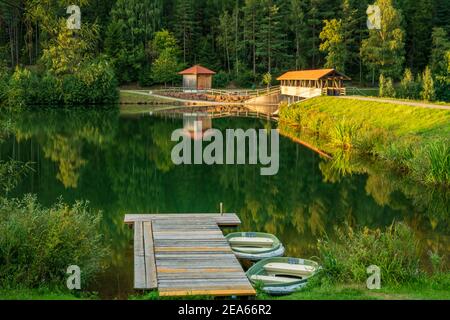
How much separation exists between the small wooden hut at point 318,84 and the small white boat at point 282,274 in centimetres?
3611

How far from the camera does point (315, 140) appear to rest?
32406 millimetres

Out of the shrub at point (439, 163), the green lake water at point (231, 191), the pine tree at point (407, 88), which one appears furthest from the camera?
the pine tree at point (407, 88)

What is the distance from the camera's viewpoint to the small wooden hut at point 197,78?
211ft

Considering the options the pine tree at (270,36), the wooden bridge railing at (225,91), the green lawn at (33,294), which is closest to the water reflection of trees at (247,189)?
the green lawn at (33,294)

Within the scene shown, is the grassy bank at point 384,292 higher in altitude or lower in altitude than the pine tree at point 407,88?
lower

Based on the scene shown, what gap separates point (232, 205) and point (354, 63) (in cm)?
5284

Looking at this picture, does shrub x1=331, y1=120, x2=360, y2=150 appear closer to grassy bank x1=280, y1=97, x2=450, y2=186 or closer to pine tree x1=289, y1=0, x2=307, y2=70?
grassy bank x1=280, y1=97, x2=450, y2=186

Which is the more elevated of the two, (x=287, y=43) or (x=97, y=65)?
(x=287, y=43)

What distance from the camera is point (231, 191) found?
19781 millimetres

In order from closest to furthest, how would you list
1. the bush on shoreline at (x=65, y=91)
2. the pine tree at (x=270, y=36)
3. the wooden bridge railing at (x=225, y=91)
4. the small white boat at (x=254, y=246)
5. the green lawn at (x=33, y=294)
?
1. the green lawn at (x=33, y=294)
2. the small white boat at (x=254, y=246)
3. the bush on shoreline at (x=65, y=91)
4. the wooden bridge railing at (x=225, y=91)
5. the pine tree at (x=270, y=36)

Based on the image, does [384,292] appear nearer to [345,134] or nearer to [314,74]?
[345,134]

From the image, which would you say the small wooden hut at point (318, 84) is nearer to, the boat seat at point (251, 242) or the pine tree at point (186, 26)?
the pine tree at point (186, 26)
